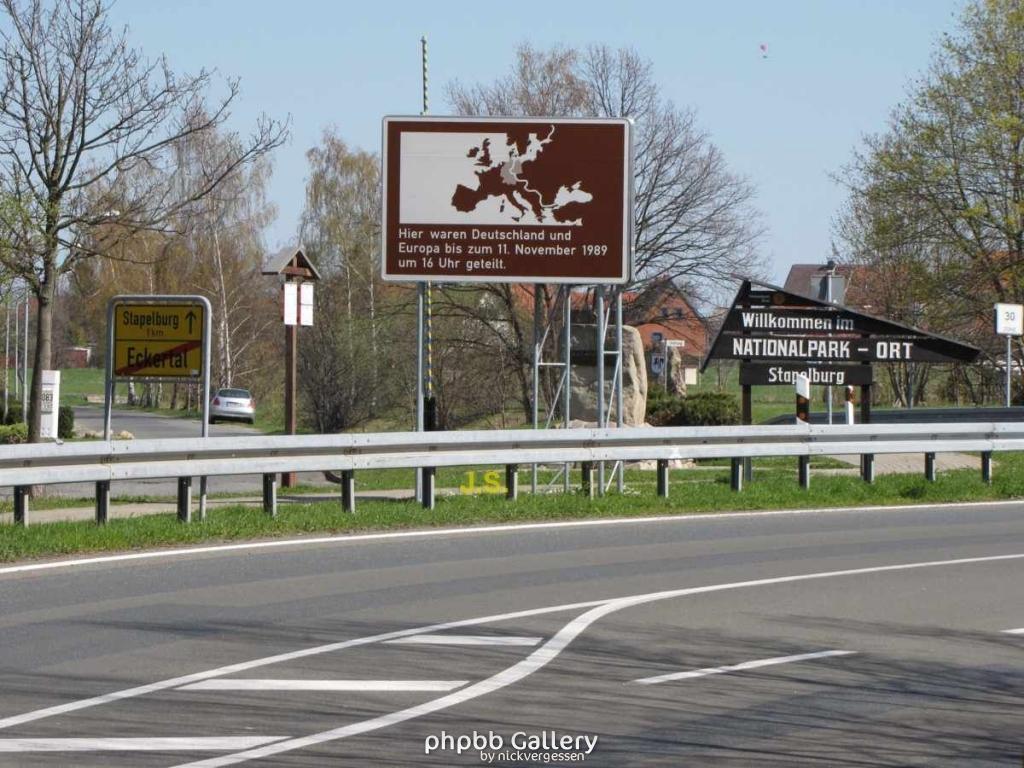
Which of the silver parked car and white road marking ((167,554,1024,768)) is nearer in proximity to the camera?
white road marking ((167,554,1024,768))

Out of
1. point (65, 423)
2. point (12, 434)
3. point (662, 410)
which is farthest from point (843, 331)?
point (65, 423)

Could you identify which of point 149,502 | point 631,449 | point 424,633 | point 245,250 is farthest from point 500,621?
point 245,250

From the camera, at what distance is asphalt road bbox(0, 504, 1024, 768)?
20.9 feet

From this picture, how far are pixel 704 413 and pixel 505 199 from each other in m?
18.9

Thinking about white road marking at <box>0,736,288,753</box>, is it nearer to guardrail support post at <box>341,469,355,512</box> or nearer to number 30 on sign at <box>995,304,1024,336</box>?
guardrail support post at <box>341,469,355,512</box>

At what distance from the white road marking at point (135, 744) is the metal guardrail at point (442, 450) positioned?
738 centimetres

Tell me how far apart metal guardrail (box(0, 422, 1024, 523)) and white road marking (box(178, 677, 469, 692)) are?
648 cm

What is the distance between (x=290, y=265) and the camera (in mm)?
22406

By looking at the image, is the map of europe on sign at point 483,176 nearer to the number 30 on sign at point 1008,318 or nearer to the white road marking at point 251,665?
the white road marking at point 251,665

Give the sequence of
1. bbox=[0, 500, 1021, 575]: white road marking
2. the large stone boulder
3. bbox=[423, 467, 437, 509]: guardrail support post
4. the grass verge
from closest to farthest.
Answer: bbox=[0, 500, 1021, 575]: white road marking
the grass verge
bbox=[423, 467, 437, 509]: guardrail support post
the large stone boulder

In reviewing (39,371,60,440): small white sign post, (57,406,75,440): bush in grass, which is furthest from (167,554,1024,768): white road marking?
(57,406,75,440): bush in grass

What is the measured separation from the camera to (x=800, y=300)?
23.0 meters

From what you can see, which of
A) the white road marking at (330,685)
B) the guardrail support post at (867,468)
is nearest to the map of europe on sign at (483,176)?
the guardrail support post at (867,468)

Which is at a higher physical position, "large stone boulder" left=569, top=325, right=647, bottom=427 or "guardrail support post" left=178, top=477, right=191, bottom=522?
"large stone boulder" left=569, top=325, right=647, bottom=427
